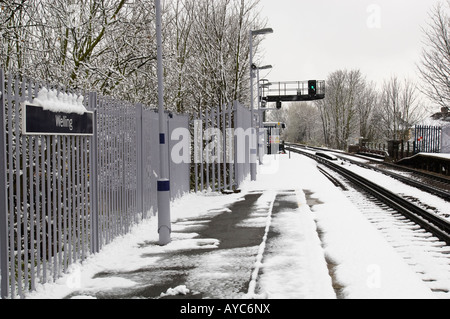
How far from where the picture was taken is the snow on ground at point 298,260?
16.3ft

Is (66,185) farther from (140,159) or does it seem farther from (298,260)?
(298,260)

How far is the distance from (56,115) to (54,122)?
108 mm

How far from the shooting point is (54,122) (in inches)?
218

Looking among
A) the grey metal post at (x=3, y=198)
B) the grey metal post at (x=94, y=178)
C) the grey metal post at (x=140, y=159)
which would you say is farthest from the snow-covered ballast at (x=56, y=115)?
the grey metal post at (x=140, y=159)

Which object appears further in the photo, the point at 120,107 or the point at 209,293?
the point at 120,107

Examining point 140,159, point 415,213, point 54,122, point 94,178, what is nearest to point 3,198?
point 54,122

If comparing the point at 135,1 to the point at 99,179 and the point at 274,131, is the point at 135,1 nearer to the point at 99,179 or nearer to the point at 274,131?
the point at 99,179

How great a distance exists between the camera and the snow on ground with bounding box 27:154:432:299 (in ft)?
16.3

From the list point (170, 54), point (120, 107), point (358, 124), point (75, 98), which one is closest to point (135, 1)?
point (170, 54)

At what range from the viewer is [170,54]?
43.1ft

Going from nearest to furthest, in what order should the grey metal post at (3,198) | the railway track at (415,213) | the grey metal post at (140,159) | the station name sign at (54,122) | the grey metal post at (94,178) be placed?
the grey metal post at (3,198), the station name sign at (54,122), the grey metal post at (94,178), the railway track at (415,213), the grey metal post at (140,159)

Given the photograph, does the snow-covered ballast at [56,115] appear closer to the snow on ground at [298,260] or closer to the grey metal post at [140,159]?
the snow on ground at [298,260]
